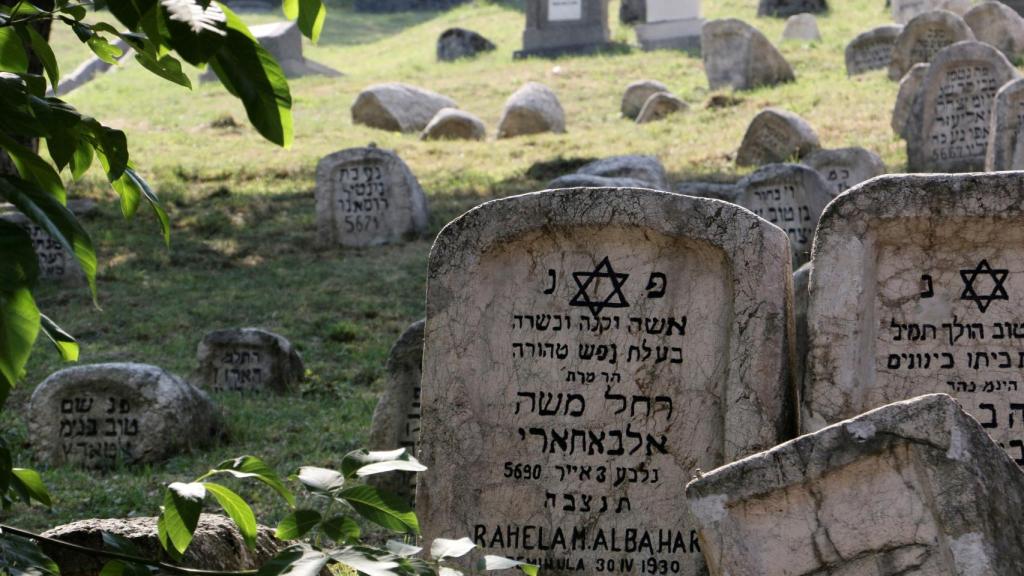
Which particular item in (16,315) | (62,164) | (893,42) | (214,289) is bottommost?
(214,289)

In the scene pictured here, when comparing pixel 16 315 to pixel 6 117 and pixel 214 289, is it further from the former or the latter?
pixel 214 289

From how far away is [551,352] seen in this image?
399cm

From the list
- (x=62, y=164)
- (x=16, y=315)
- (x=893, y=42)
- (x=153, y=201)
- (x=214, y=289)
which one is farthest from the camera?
(x=893, y=42)

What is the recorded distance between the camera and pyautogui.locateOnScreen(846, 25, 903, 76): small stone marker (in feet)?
54.7

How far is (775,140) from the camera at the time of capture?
39.8 ft

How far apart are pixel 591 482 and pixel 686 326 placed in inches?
20.9

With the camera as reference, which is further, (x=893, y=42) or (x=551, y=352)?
(x=893, y=42)

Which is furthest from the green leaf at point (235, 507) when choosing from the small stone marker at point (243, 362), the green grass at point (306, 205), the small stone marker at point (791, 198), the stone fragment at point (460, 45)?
the stone fragment at point (460, 45)

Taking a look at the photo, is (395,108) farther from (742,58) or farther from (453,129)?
(742,58)

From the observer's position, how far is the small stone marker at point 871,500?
2.78 m

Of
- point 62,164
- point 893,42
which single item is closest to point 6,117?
point 62,164

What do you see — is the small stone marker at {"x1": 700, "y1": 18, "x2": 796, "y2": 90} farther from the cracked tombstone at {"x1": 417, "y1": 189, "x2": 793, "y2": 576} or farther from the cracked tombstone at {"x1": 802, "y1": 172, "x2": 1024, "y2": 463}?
the cracked tombstone at {"x1": 417, "y1": 189, "x2": 793, "y2": 576}

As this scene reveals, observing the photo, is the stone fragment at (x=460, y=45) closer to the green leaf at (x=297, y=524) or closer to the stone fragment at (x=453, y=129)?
the stone fragment at (x=453, y=129)

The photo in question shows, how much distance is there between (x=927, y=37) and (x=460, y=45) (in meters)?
10.3
